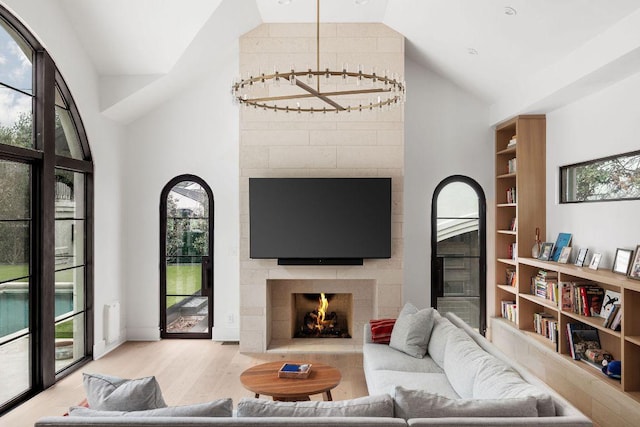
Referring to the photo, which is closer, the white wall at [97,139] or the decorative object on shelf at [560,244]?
the white wall at [97,139]

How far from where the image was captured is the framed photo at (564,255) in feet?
15.7

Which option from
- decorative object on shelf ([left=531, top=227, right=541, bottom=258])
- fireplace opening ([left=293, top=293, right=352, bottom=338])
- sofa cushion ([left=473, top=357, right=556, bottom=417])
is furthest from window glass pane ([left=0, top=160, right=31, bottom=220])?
decorative object on shelf ([left=531, top=227, right=541, bottom=258])

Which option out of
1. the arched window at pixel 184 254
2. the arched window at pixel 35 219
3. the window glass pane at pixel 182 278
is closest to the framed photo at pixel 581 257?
the arched window at pixel 184 254

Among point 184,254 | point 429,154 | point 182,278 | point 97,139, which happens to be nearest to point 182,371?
point 182,278

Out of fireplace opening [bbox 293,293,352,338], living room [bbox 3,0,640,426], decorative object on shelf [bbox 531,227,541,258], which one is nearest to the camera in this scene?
living room [bbox 3,0,640,426]

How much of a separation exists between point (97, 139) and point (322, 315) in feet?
11.1

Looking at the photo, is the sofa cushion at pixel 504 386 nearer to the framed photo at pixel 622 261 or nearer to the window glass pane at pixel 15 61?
the framed photo at pixel 622 261

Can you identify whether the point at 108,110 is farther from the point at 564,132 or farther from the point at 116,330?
the point at 564,132

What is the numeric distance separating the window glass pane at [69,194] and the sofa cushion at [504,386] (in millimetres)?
4134

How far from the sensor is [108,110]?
559cm

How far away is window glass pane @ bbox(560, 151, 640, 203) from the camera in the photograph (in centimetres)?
400

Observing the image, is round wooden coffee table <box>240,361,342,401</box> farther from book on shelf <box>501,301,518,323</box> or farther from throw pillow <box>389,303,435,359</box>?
book on shelf <box>501,301,518,323</box>

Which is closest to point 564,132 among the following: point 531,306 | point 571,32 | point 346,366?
point 571,32

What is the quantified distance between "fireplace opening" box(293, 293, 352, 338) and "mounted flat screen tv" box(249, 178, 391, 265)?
913mm
